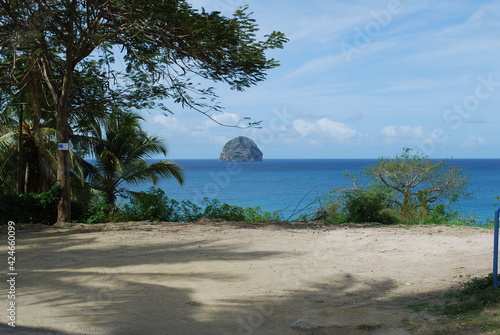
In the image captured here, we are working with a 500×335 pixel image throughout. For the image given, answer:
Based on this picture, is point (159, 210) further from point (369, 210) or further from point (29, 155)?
point (369, 210)

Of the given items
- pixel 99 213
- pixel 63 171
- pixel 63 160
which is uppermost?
pixel 63 160

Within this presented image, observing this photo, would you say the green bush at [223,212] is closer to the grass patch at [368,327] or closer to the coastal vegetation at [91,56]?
the coastal vegetation at [91,56]

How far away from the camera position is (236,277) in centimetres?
718

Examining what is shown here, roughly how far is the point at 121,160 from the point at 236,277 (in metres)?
12.4

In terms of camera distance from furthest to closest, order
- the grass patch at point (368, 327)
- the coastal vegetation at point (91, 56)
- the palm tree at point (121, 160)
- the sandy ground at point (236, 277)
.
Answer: the palm tree at point (121, 160) → the coastal vegetation at point (91, 56) → the sandy ground at point (236, 277) → the grass patch at point (368, 327)

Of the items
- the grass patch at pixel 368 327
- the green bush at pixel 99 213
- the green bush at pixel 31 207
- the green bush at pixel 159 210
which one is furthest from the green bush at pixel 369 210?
the grass patch at pixel 368 327

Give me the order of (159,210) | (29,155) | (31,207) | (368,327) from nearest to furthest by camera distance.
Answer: (368,327), (31,207), (159,210), (29,155)

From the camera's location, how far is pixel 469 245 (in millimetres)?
9281

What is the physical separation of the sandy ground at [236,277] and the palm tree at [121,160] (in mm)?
6691

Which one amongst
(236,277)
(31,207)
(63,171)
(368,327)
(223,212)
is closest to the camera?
(368,327)

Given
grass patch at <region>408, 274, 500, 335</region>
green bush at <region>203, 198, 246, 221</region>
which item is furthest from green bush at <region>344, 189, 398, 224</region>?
grass patch at <region>408, 274, 500, 335</region>

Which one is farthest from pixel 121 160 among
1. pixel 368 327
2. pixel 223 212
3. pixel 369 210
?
pixel 368 327

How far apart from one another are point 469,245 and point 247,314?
5.91 meters

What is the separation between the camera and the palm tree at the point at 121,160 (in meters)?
18.2
